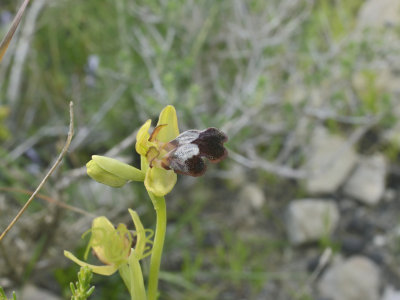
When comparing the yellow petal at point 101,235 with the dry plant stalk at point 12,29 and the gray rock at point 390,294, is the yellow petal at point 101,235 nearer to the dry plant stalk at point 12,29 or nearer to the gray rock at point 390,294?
the dry plant stalk at point 12,29

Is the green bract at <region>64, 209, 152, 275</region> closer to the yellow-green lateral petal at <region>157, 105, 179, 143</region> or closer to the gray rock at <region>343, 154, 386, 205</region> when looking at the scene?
the yellow-green lateral petal at <region>157, 105, 179, 143</region>

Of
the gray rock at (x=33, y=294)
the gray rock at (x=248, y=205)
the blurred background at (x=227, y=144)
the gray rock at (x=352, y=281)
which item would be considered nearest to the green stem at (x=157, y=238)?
the blurred background at (x=227, y=144)

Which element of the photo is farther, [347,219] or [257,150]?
[257,150]

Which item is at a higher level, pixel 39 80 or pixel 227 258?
pixel 39 80

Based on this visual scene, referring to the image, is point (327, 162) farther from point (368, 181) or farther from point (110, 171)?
point (110, 171)

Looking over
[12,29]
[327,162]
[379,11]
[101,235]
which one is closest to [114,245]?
[101,235]

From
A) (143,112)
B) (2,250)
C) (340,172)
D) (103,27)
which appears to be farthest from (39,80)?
(340,172)

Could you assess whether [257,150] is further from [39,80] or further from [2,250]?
[2,250]
